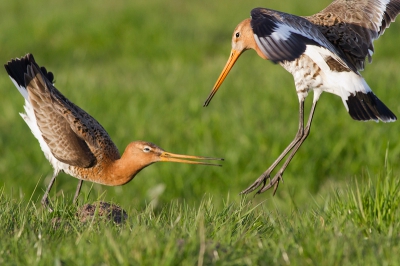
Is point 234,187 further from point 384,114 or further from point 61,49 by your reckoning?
point 61,49

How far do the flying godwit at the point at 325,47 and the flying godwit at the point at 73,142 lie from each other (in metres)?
0.68

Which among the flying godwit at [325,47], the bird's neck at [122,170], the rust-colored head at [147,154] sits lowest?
the bird's neck at [122,170]

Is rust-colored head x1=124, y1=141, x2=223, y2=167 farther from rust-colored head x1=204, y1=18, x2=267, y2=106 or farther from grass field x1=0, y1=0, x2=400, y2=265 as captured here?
rust-colored head x1=204, y1=18, x2=267, y2=106

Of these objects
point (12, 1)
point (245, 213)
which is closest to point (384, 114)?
point (245, 213)

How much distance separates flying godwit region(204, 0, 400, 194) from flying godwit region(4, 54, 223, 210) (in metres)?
0.68

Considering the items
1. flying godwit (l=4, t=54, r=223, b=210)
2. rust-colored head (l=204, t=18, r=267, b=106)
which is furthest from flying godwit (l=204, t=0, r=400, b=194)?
flying godwit (l=4, t=54, r=223, b=210)

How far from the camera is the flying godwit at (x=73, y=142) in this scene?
5.01m

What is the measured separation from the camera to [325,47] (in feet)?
15.0

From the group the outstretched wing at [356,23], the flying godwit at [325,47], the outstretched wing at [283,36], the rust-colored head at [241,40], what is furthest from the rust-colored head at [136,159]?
the outstretched wing at [356,23]

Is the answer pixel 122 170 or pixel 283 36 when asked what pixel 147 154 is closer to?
pixel 122 170

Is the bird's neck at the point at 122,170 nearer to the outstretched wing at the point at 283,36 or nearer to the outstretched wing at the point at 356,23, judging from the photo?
the outstretched wing at the point at 283,36

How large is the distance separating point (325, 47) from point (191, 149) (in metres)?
4.17

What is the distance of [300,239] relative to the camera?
131 inches

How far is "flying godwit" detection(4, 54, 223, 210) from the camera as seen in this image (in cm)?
501
